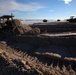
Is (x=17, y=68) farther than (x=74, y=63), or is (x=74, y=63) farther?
(x=74, y=63)

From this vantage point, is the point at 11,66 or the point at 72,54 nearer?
the point at 11,66

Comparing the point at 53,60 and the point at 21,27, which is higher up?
the point at 21,27

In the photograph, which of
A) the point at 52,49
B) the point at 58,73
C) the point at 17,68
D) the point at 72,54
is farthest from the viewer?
the point at 52,49

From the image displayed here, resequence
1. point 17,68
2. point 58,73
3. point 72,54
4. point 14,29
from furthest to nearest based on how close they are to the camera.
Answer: point 14,29
point 72,54
point 58,73
point 17,68

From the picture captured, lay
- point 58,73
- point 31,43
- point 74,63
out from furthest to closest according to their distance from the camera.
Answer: point 31,43 → point 74,63 → point 58,73

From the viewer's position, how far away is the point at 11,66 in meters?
7.26

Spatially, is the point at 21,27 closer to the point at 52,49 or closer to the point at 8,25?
the point at 8,25

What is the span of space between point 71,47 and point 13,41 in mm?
6387

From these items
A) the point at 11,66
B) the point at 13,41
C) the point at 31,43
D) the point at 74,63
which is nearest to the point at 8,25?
the point at 13,41

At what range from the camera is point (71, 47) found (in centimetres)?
1495

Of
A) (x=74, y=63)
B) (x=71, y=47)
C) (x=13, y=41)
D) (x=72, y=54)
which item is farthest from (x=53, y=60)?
(x=13, y=41)

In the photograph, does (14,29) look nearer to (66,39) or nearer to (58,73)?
(66,39)

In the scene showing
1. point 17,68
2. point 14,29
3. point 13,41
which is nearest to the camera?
point 17,68

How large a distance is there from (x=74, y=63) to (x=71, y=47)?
166 inches
